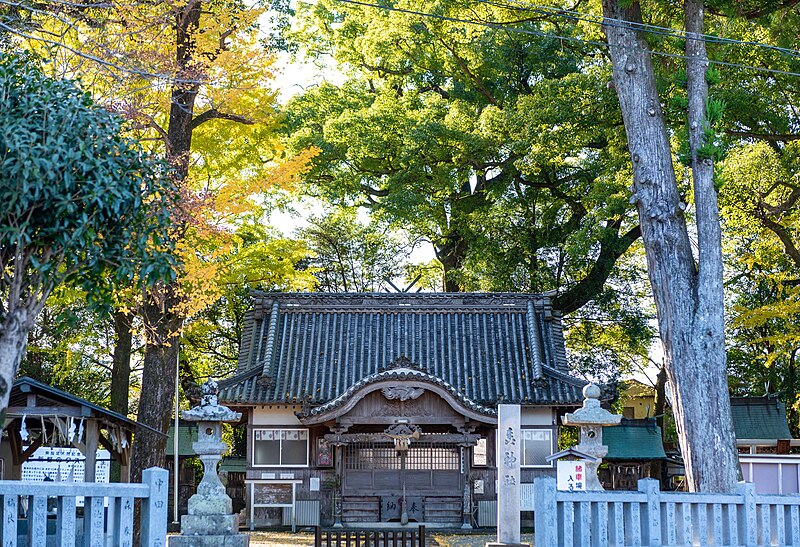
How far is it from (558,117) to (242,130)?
749 cm

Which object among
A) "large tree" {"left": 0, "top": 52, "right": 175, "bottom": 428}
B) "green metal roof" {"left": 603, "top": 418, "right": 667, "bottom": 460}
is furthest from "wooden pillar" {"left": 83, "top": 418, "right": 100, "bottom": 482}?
"green metal roof" {"left": 603, "top": 418, "right": 667, "bottom": 460}

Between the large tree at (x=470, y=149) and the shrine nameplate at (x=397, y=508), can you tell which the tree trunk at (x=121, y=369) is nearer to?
Result: the large tree at (x=470, y=149)

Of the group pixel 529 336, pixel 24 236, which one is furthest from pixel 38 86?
pixel 529 336

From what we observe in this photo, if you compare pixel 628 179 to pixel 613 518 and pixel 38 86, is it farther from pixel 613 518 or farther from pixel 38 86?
pixel 38 86

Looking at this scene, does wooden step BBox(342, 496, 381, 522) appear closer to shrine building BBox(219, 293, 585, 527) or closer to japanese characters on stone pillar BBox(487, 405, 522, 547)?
shrine building BBox(219, 293, 585, 527)

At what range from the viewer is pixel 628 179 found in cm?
2089

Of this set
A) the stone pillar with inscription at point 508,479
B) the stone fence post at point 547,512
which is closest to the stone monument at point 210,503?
the stone pillar with inscription at point 508,479

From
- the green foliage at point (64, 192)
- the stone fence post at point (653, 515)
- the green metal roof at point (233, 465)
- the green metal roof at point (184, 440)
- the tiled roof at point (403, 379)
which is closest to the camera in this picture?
the green foliage at point (64, 192)

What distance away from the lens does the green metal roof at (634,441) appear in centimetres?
2286

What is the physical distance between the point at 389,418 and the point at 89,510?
12881mm

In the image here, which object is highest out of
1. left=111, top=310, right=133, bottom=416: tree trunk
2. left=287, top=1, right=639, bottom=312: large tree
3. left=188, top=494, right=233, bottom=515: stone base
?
left=287, top=1, right=639, bottom=312: large tree

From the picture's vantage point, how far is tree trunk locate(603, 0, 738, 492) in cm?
1255

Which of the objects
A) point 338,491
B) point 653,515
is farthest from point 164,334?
point 653,515

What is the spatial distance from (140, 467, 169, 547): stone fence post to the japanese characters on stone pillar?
653 cm
